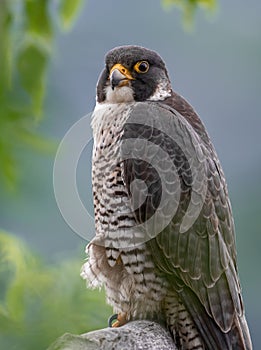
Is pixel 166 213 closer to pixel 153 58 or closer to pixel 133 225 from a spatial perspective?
pixel 133 225

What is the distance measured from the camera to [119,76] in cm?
323

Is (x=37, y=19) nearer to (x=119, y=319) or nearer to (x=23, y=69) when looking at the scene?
(x=23, y=69)

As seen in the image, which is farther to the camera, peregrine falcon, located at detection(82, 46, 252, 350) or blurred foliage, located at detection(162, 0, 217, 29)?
peregrine falcon, located at detection(82, 46, 252, 350)

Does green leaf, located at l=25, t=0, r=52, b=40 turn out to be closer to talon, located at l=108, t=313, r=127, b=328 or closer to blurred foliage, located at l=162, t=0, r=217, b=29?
blurred foliage, located at l=162, t=0, r=217, b=29

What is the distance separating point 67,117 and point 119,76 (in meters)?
1.14

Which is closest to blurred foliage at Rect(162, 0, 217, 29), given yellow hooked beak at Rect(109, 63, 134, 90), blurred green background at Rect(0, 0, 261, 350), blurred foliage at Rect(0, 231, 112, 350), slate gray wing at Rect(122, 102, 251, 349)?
blurred green background at Rect(0, 0, 261, 350)

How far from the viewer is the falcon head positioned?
325cm

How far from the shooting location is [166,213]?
2.93m

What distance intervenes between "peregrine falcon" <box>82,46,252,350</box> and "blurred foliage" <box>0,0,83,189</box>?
170cm

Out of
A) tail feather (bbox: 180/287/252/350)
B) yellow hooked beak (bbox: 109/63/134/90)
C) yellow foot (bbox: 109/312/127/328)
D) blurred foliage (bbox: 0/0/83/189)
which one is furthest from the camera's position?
yellow hooked beak (bbox: 109/63/134/90)

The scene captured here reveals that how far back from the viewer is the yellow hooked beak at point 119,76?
321 centimetres

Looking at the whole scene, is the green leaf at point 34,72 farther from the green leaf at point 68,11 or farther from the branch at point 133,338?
the branch at point 133,338

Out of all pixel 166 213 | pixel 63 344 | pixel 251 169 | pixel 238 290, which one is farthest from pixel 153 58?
pixel 251 169

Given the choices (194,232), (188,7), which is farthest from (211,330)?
(188,7)
